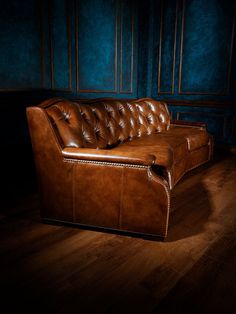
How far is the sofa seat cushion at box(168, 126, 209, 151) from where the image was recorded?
3.75 m

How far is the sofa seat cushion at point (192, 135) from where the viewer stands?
375cm

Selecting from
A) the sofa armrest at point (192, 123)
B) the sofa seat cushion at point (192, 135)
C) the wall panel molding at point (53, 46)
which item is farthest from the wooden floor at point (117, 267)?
the wall panel molding at point (53, 46)

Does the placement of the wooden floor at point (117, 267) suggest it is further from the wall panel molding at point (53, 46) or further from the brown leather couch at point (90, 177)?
the wall panel molding at point (53, 46)

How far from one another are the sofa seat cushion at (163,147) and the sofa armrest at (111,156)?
490mm

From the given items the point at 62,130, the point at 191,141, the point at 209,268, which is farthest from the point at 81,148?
the point at 191,141

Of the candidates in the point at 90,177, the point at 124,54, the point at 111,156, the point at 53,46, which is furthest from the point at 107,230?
the point at 124,54

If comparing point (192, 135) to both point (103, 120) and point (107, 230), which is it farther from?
point (107, 230)

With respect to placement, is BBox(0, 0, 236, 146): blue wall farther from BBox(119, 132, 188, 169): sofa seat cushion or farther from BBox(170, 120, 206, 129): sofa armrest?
BBox(119, 132, 188, 169): sofa seat cushion

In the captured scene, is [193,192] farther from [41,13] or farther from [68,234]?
[41,13]

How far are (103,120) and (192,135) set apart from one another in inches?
56.7

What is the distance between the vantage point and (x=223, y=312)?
55.3 inches

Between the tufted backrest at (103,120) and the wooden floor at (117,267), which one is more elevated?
the tufted backrest at (103,120)

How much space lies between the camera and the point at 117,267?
1757 millimetres

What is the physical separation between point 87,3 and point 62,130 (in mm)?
3299
